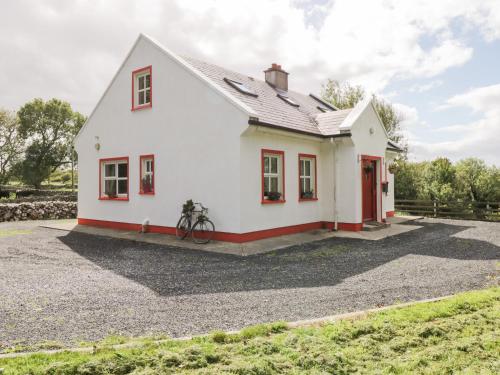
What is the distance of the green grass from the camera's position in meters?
3.18

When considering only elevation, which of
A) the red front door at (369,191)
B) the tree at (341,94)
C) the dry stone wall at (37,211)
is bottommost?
the dry stone wall at (37,211)

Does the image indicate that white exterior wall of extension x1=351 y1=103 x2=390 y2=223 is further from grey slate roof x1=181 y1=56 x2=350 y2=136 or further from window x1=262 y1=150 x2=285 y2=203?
window x1=262 y1=150 x2=285 y2=203

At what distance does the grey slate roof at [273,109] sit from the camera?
463 inches

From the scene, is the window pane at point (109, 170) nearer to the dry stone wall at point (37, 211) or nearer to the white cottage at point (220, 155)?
the white cottage at point (220, 155)

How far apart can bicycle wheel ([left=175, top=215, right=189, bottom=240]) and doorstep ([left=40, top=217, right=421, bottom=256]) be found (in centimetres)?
18

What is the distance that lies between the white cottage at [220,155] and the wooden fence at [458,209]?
263 inches

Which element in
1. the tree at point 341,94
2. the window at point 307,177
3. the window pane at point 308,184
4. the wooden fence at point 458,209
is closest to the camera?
the window at point 307,177

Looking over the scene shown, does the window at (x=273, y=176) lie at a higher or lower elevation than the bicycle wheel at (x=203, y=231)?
higher

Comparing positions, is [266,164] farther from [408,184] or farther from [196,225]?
[408,184]

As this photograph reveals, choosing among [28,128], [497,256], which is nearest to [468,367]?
[497,256]

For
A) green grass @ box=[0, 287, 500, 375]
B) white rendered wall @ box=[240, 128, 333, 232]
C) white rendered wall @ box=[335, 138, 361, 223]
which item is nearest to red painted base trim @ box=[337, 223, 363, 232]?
white rendered wall @ box=[335, 138, 361, 223]

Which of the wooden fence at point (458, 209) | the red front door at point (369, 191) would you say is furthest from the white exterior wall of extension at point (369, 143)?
the wooden fence at point (458, 209)

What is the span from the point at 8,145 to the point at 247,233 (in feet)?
143

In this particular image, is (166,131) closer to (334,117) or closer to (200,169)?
(200,169)
